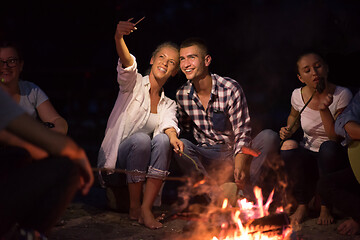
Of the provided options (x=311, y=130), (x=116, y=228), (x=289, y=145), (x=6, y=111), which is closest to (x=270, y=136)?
(x=289, y=145)

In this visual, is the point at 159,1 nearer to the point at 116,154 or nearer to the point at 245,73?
the point at 245,73

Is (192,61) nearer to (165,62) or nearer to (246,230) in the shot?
(165,62)

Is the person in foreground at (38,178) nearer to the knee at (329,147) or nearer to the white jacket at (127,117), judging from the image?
the white jacket at (127,117)

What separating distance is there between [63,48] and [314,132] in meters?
8.16

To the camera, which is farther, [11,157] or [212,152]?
[212,152]

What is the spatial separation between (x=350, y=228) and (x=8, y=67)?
3262 mm

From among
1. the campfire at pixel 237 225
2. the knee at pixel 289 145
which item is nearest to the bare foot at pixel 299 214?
the knee at pixel 289 145

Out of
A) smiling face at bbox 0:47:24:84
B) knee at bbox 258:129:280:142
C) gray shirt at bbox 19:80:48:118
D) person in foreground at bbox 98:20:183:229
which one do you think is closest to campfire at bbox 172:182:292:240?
person in foreground at bbox 98:20:183:229

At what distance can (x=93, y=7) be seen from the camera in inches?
380

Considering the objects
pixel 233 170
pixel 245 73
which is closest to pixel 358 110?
pixel 233 170

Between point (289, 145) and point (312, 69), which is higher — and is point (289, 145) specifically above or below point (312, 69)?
below

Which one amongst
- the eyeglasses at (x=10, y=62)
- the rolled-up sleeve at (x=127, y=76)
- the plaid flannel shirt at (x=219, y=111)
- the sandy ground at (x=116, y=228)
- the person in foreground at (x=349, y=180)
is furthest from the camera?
the plaid flannel shirt at (x=219, y=111)

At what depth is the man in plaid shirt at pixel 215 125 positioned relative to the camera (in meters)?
4.15

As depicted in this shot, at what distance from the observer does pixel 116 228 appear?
3.84 m
